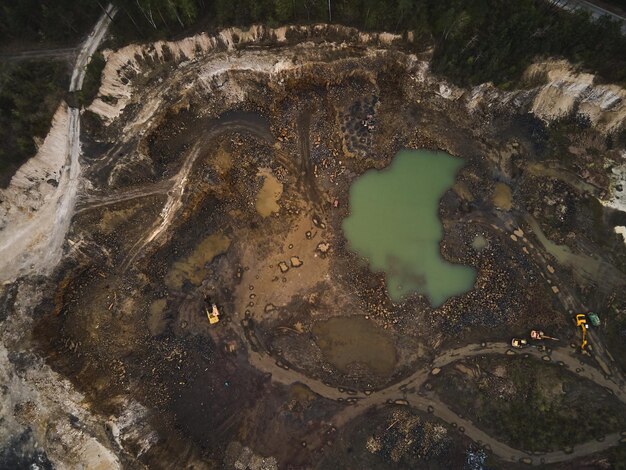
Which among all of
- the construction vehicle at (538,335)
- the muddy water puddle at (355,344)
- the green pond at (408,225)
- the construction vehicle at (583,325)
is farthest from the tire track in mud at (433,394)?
the green pond at (408,225)

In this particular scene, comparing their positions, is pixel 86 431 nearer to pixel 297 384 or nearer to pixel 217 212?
pixel 297 384

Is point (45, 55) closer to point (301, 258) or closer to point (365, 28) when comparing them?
point (365, 28)

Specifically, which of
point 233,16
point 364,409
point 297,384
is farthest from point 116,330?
point 233,16

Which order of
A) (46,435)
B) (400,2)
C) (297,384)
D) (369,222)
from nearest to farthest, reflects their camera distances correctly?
(46,435) → (400,2) → (297,384) → (369,222)

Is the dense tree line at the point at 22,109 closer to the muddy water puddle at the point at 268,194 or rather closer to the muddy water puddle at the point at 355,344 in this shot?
the muddy water puddle at the point at 268,194

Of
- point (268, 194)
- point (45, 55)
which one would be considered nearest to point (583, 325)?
point (268, 194)

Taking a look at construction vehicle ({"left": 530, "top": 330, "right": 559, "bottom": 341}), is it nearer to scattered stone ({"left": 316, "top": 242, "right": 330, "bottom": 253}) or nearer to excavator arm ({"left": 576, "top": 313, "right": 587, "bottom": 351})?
excavator arm ({"left": 576, "top": 313, "right": 587, "bottom": 351})
